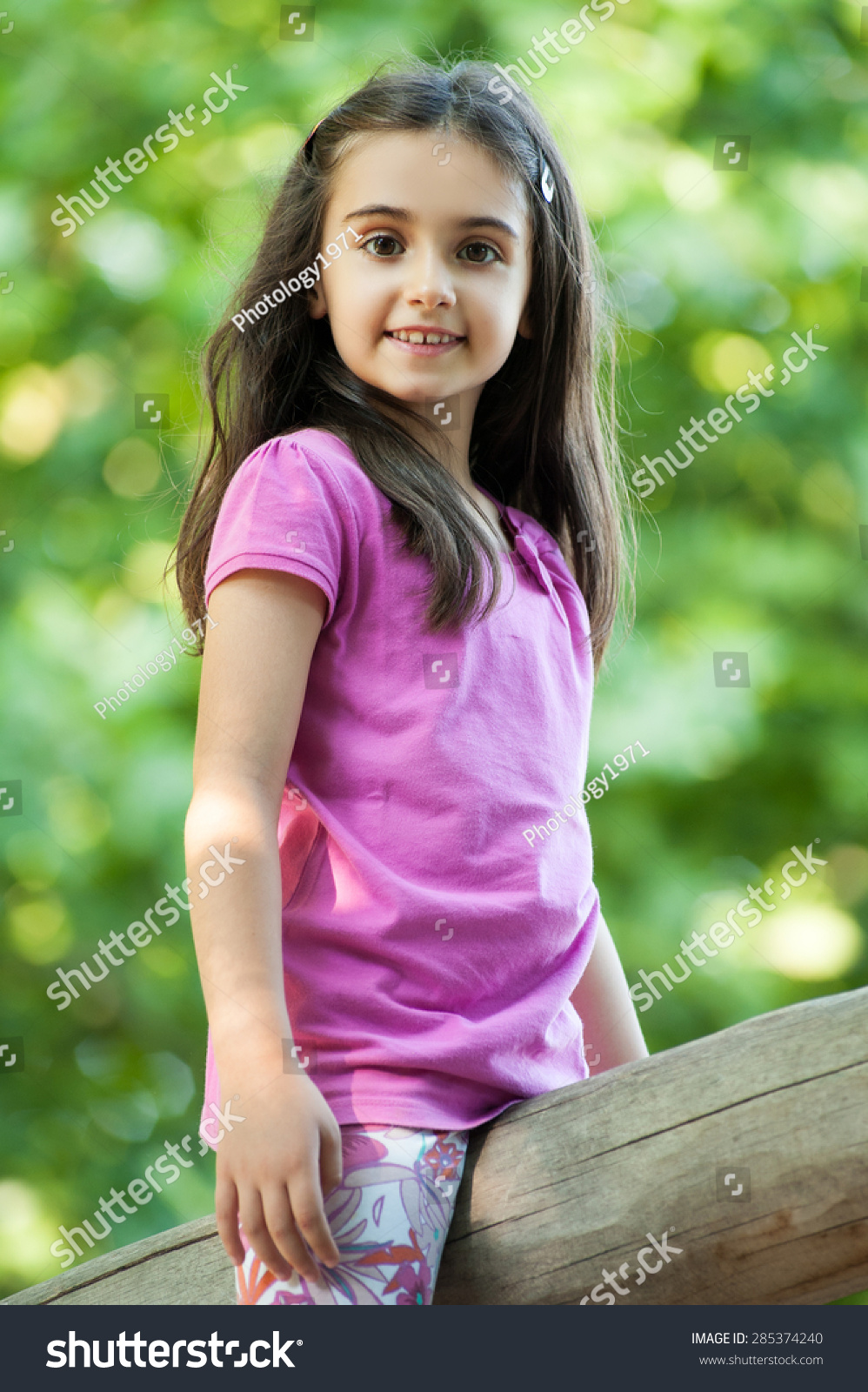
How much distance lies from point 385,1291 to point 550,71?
62.9 inches

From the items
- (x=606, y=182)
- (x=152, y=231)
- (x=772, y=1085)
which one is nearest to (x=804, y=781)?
(x=606, y=182)

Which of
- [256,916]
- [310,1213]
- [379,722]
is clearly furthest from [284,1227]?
[379,722]

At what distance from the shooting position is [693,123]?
76.3 inches

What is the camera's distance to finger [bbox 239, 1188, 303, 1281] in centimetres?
64

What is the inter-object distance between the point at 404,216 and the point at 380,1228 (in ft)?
1.82

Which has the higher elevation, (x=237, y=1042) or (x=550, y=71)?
(x=550, y=71)

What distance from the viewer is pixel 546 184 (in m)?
0.88

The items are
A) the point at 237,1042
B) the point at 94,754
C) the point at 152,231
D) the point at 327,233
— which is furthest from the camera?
the point at 152,231

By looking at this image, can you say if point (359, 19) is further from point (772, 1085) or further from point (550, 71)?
point (772, 1085)

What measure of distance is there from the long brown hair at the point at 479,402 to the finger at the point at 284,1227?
0.31m
